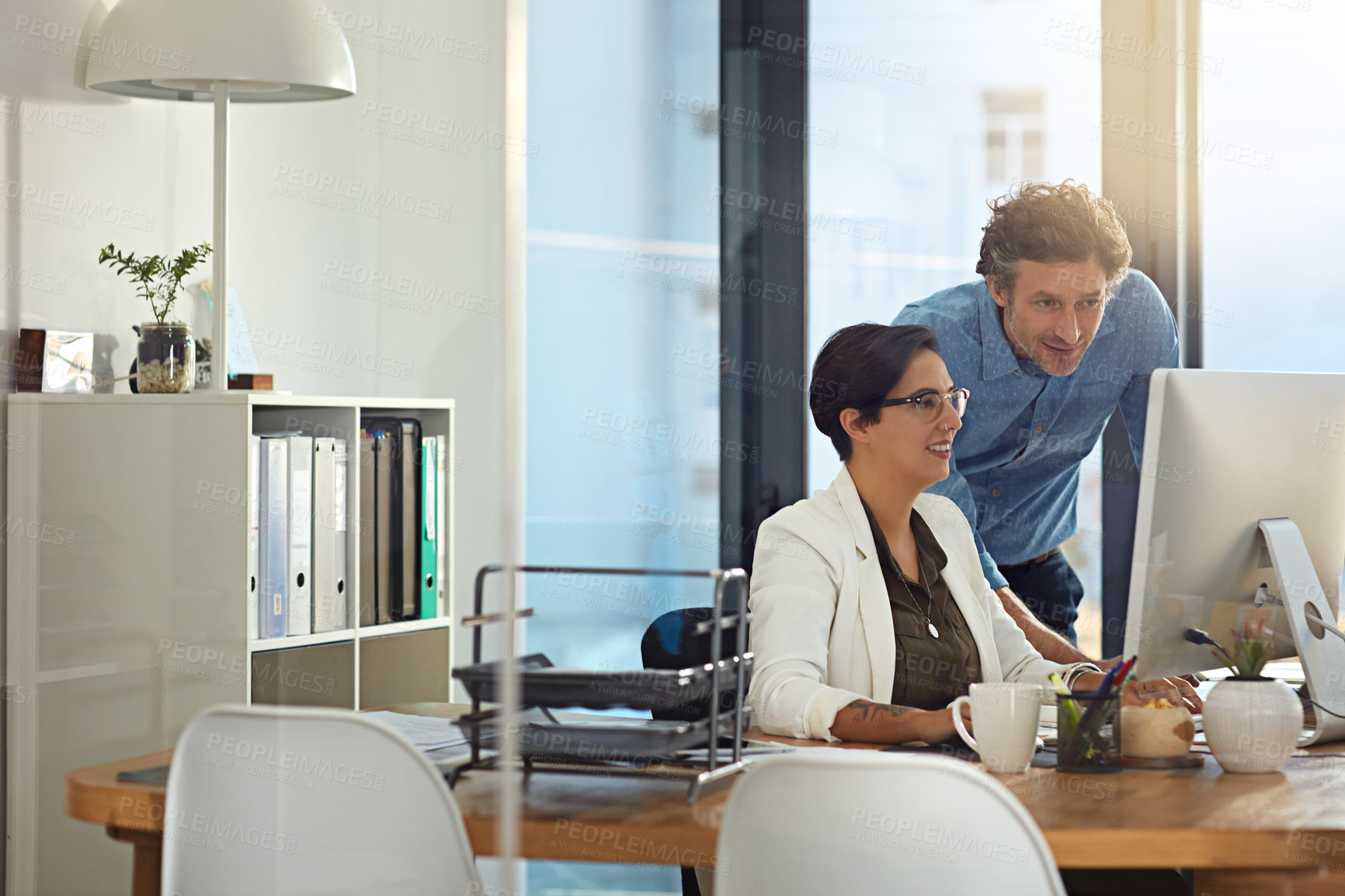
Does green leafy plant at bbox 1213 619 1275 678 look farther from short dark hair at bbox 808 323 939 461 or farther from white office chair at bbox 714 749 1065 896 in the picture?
short dark hair at bbox 808 323 939 461

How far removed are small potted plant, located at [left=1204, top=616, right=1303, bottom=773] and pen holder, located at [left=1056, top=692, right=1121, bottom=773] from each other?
102mm

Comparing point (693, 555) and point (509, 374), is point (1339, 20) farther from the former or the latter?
point (509, 374)

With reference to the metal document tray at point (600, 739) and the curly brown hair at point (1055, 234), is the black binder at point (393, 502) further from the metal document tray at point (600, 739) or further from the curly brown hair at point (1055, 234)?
the curly brown hair at point (1055, 234)

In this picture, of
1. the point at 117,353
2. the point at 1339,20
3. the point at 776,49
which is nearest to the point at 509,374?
the point at 117,353

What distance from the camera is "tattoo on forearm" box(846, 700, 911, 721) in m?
1.35

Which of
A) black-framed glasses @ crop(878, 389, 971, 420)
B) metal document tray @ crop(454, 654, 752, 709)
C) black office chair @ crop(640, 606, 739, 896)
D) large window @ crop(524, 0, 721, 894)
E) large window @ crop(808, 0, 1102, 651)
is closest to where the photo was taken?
metal document tray @ crop(454, 654, 752, 709)

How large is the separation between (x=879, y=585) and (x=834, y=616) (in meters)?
0.08

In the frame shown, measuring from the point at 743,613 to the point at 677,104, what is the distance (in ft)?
6.89

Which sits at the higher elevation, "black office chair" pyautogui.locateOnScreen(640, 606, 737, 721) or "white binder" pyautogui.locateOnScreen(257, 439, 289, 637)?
"white binder" pyautogui.locateOnScreen(257, 439, 289, 637)

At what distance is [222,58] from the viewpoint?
51.9 inches

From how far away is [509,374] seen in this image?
1.25m

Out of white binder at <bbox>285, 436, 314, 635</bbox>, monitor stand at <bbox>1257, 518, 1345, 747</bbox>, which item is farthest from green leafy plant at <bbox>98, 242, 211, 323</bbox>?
monitor stand at <bbox>1257, 518, 1345, 747</bbox>

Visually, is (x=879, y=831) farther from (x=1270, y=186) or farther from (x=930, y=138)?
(x=930, y=138)

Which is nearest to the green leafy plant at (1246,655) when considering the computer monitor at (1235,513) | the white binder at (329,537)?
the computer monitor at (1235,513)
